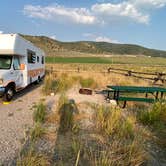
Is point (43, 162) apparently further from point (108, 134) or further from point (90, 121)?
point (90, 121)

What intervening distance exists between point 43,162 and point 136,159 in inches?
65.4

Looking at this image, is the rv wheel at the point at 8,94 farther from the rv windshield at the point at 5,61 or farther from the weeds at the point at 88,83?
the weeds at the point at 88,83

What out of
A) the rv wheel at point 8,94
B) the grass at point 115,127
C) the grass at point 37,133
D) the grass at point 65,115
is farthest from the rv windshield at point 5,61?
the grass at point 115,127

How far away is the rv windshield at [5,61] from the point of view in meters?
7.44

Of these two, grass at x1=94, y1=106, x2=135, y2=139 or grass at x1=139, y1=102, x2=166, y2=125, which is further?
grass at x1=139, y1=102, x2=166, y2=125

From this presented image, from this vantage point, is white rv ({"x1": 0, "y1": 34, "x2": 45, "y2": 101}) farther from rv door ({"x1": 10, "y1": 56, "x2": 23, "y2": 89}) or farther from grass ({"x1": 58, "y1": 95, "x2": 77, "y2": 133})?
grass ({"x1": 58, "y1": 95, "x2": 77, "y2": 133})

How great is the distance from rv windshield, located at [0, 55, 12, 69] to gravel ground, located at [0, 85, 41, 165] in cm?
157

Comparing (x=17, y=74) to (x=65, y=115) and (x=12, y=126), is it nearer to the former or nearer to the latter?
(x=12, y=126)

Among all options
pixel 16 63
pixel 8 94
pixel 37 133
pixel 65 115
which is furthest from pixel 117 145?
pixel 16 63

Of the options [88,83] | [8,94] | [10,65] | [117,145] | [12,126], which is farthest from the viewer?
[88,83]

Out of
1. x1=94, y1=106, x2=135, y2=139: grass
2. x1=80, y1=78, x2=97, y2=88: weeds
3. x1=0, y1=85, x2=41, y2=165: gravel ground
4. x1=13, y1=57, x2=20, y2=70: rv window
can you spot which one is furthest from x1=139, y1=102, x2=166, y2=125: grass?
x1=80, y1=78, x2=97, y2=88: weeds

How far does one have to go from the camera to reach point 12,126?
15.5ft

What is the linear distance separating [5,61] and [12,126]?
3.86 meters

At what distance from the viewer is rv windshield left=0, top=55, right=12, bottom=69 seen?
293 inches
